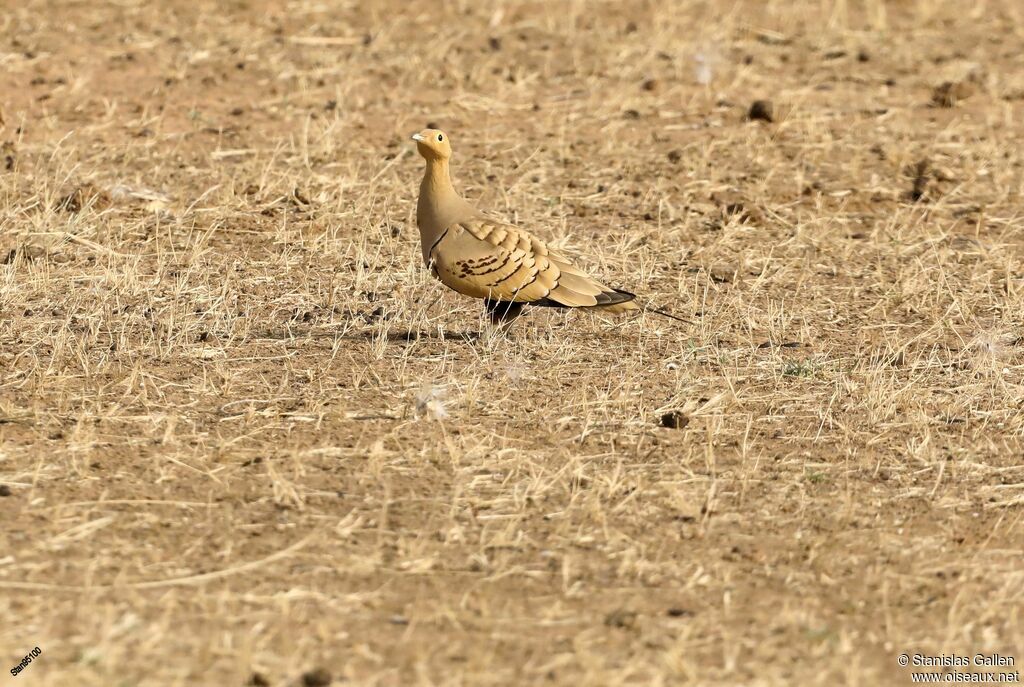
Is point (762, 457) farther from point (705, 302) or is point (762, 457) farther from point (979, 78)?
point (979, 78)

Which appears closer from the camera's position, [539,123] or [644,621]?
[644,621]

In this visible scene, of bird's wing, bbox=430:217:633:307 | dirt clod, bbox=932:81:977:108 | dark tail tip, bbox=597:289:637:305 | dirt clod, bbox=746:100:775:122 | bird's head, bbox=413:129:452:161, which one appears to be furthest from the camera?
dirt clod, bbox=932:81:977:108

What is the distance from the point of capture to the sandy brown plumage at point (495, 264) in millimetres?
6883

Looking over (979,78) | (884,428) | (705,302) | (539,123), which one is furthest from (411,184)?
(979,78)

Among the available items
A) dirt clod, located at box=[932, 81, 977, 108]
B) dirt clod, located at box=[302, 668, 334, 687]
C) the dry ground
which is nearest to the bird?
the dry ground

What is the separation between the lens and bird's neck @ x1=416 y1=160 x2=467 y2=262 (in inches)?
279

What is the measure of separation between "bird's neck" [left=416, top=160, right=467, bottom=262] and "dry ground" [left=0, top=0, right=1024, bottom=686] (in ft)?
1.63

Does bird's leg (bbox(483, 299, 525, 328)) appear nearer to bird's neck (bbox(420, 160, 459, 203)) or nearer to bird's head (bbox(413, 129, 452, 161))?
bird's neck (bbox(420, 160, 459, 203))

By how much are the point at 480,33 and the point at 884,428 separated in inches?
269

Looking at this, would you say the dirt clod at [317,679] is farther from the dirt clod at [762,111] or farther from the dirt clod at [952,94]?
the dirt clod at [952,94]

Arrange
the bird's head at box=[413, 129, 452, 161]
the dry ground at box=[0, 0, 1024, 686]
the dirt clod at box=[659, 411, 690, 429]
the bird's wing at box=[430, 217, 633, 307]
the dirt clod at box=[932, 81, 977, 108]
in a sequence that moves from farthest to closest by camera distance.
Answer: the dirt clod at box=[932, 81, 977, 108] < the bird's head at box=[413, 129, 452, 161] < the bird's wing at box=[430, 217, 633, 307] < the dirt clod at box=[659, 411, 690, 429] < the dry ground at box=[0, 0, 1024, 686]

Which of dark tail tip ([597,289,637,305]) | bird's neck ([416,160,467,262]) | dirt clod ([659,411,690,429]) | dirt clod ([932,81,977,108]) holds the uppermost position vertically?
bird's neck ([416,160,467,262])

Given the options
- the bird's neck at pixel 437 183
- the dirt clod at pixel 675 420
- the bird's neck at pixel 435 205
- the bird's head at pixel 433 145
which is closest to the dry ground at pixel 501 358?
the dirt clod at pixel 675 420

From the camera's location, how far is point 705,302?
25.7 ft
